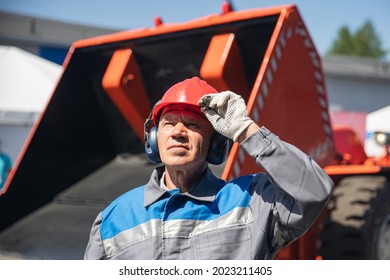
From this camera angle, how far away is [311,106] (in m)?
3.62

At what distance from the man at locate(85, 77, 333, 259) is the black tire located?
178 cm

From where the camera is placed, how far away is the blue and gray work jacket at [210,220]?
5.28ft

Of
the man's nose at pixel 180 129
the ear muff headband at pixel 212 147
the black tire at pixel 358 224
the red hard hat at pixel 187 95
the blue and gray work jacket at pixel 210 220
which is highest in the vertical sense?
the red hard hat at pixel 187 95

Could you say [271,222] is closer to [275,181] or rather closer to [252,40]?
[275,181]

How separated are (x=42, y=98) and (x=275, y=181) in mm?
7762

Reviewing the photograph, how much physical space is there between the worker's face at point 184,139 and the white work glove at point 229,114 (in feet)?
0.50

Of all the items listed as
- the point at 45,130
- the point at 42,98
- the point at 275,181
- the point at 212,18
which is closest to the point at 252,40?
the point at 212,18

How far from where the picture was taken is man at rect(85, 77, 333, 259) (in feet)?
A: 5.12

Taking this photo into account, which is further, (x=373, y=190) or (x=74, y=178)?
(x=74, y=178)

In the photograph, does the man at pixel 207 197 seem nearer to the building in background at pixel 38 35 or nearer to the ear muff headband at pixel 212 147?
the ear muff headband at pixel 212 147

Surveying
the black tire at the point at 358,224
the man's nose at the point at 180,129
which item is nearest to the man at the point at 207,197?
the man's nose at the point at 180,129

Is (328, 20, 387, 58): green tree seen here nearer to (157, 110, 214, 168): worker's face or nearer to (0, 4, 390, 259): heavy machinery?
(0, 4, 390, 259): heavy machinery

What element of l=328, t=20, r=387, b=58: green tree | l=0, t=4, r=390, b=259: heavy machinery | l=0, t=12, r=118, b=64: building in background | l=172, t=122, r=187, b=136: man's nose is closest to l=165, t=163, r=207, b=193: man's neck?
l=172, t=122, r=187, b=136: man's nose

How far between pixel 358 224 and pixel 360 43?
4463 centimetres
